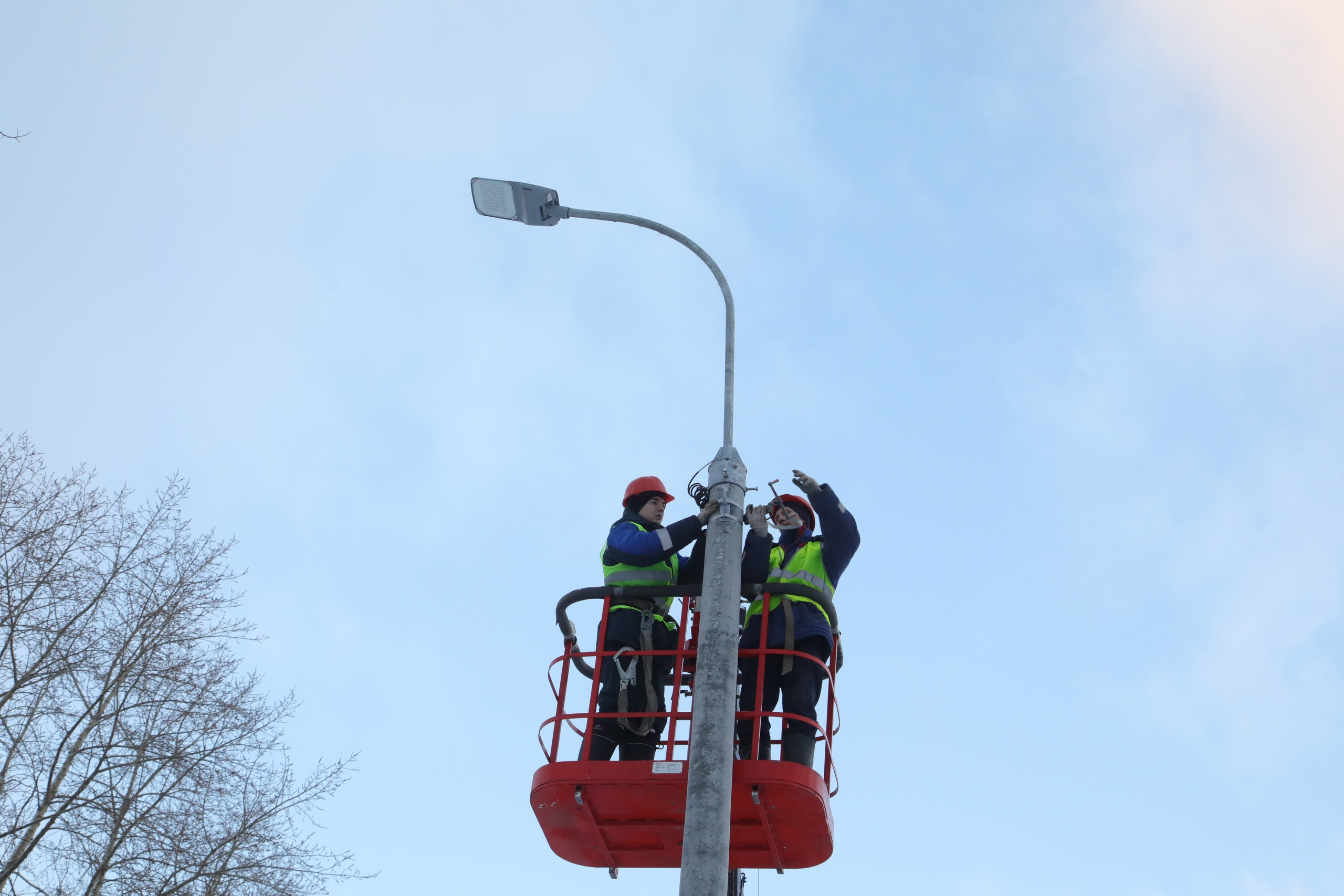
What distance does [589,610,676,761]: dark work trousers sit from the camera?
26.8 ft

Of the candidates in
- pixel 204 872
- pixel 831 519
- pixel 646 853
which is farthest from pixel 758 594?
pixel 204 872

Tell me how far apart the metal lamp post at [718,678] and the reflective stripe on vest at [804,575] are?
184 cm

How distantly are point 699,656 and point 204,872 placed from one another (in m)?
7.86

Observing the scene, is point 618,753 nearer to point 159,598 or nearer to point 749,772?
point 749,772

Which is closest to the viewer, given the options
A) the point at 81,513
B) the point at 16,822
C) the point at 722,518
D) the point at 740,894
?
the point at 722,518

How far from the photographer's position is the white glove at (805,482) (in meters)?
8.35

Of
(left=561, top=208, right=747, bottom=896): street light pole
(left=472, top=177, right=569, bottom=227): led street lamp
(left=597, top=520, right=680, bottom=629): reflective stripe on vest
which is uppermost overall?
(left=472, top=177, right=569, bottom=227): led street lamp

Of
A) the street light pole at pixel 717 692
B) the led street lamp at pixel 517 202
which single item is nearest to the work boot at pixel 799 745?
the street light pole at pixel 717 692

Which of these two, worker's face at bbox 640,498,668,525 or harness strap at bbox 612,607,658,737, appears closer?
harness strap at bbox 612,607,658,737

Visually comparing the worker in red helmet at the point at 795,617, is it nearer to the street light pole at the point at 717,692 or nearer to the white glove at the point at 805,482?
the white glove at the point at 805,482

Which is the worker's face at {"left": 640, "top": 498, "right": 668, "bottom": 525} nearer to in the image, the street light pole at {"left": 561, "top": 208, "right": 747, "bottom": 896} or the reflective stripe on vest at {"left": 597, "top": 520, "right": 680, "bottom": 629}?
the reflective stripe on vest at {"left": 597, "top": 520, "right": 680, "bottom": 629}

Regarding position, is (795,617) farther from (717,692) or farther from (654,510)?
(717,692)

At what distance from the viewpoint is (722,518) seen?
21.6 ft

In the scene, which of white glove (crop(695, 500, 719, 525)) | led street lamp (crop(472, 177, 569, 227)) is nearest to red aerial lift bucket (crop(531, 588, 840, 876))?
white glove (crop(695, 500, 719, 525))
